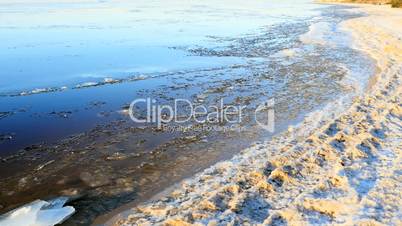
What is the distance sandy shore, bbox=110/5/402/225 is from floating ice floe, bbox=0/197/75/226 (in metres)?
0.84

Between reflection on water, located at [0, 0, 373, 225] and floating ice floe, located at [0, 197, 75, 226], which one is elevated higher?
reflection on water, located at [0, 0, 373, 225]

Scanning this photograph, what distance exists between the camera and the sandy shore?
5.76 m

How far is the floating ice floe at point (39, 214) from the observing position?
5.75 m

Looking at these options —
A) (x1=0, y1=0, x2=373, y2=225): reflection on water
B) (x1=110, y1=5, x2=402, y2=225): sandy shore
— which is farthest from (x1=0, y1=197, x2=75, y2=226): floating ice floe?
(x1=110, y1=5, x2=402, y2=225): sandy shore

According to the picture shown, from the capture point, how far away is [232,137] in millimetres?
9023

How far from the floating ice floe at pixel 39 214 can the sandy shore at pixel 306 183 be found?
0.84 m

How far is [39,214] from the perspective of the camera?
593 cm

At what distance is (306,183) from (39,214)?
389cm

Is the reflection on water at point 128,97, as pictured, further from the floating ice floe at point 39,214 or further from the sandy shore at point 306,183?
the sandy shore at point 306,183

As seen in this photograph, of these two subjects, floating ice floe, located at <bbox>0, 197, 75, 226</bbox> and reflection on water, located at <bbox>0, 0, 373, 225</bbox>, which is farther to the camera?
reflection on water, located at <bbox>0, 0, 373, 225</bbox>

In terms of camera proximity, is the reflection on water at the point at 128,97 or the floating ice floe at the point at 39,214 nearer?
the floating ice floe at the point at 39,214

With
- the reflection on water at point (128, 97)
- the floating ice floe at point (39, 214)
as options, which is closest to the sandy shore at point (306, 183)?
the reflection on water at point (128, 97)

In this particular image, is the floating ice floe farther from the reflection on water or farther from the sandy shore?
the sandy shore

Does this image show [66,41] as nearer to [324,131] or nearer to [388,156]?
[324,131]
